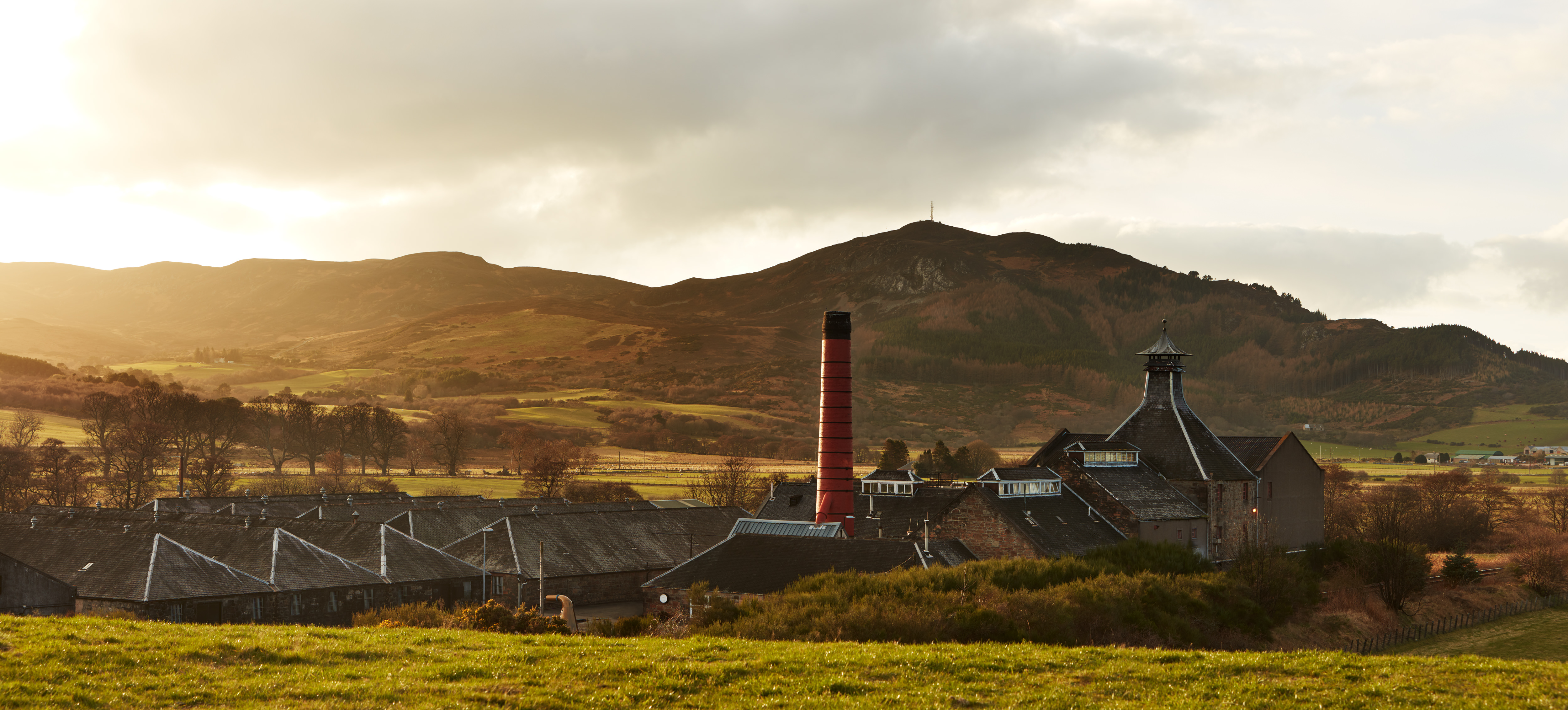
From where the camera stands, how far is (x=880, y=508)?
207 feet

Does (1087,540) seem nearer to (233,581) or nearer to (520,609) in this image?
(520,609)

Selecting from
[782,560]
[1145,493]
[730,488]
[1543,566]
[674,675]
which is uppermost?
[1145,493]

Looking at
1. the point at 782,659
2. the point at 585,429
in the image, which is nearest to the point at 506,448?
the point at 585,429

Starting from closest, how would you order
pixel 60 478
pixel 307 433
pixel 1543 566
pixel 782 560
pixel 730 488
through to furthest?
1. pixel 782 560
2. pixel 1543 566
3. pixel 60 478
4. pixel 730 488
5. pixel 307 433

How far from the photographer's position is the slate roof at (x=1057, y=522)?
54.3m

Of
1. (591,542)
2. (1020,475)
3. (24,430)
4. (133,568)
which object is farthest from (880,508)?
(24,430)

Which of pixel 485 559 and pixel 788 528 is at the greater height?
pixel 788 528

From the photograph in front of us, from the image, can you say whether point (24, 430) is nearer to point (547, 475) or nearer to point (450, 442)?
point (450, 442)

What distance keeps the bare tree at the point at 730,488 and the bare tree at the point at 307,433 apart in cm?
4774

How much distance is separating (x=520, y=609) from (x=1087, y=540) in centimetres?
3311

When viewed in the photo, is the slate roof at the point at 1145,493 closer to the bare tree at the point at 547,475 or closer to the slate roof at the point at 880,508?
the slate roof at the point at 880,508

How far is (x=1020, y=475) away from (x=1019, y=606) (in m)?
27.1

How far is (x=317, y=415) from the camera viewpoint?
13712 centimetres

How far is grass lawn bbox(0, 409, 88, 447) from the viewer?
120 m
